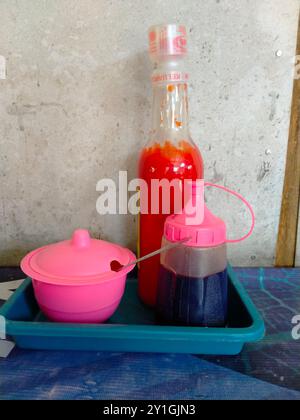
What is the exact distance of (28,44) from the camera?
72 cm

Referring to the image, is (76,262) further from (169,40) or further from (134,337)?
(169,40)

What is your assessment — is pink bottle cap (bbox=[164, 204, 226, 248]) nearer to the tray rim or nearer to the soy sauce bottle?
the soy sauce bottle

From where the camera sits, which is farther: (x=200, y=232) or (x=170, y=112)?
(x=170, y=112)

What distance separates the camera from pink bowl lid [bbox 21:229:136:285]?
49cm

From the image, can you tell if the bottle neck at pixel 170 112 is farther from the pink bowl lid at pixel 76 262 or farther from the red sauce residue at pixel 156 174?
the pink bowl lid at pixel 76 262

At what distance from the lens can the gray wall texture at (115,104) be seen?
0.71m

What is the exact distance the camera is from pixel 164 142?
62cm

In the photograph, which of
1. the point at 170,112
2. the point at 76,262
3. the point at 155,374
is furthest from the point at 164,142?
the point at 155,374

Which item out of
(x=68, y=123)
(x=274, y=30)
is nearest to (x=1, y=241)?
(x=68, y=123)

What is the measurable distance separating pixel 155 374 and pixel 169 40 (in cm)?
54

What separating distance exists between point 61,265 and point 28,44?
1.75ft

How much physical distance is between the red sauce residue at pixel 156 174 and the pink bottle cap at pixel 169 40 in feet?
0.52

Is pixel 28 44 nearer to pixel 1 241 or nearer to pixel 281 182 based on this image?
pixel 1 241

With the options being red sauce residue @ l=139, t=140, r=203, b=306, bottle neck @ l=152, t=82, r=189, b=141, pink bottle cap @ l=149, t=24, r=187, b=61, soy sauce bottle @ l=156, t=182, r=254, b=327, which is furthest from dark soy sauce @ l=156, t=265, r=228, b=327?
pink bottle cap @ l=149, t=24, r=187, b=61
